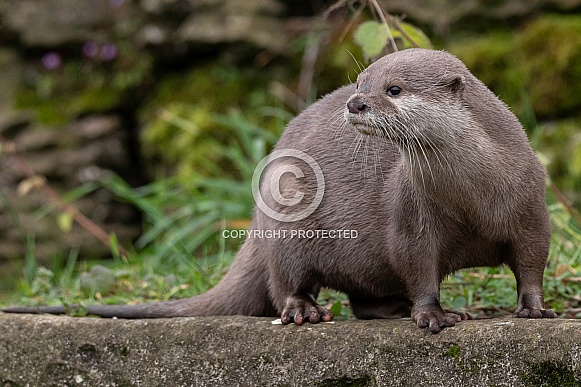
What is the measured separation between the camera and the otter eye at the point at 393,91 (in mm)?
2486

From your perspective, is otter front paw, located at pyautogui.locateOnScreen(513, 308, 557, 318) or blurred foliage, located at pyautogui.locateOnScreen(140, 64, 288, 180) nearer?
otter front paw, located at pyautogui.locateOnScreen(513, 308, 557, 318)

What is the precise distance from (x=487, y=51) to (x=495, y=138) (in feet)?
10.4

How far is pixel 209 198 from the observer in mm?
5301

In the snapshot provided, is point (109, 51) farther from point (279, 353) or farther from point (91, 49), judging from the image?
point (279, 353)

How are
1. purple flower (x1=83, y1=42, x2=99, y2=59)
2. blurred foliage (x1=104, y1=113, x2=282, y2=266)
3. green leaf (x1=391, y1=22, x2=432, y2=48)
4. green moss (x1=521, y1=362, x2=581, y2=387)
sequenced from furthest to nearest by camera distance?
purple flower (x1=83, y1=42, x2=99, y2=59)
blurred foliage (x1=104, y1=113, x2=282, y2=266)
green leaf (x1=391, y1=22, x2=432, y2=48)
green moss (x1=521, y1=362, x2=581, y2=387)

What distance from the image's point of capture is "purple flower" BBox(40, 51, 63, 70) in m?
6.48

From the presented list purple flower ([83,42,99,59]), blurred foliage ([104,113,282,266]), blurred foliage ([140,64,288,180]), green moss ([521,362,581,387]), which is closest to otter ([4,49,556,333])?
green moss ([521,362,581,387])

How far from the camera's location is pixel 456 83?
252cm

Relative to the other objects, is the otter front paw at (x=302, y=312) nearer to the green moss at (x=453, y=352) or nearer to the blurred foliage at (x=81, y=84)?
the green moss at (x=453, y=352)

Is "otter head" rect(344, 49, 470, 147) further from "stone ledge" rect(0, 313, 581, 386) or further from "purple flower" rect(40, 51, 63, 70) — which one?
"purple flower" rect(40, 51, 63, 70)

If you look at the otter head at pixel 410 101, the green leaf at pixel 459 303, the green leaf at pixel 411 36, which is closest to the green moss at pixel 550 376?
the otter head at pixel 410 101

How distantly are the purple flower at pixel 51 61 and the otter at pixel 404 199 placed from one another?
3.74 metres

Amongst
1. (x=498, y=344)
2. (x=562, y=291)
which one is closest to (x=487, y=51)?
(x=562, y=291)

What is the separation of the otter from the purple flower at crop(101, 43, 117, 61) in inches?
142
